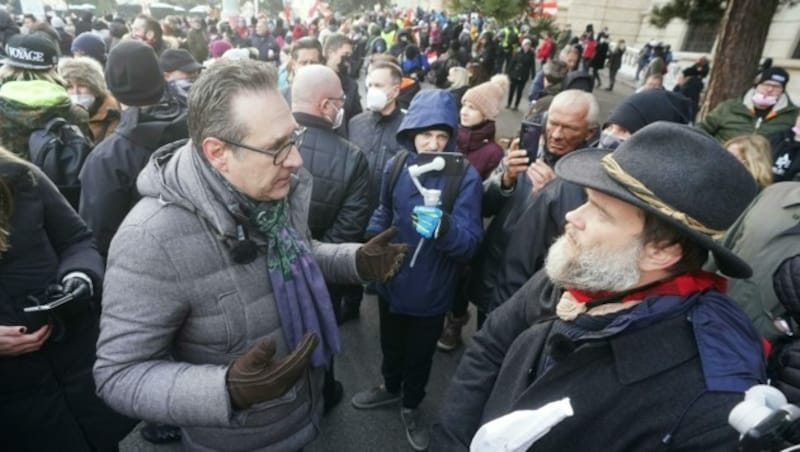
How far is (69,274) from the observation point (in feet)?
6.22

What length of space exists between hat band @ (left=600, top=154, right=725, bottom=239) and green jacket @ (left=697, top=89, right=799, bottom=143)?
4.94 metres

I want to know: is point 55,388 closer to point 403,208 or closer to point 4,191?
point 4,191

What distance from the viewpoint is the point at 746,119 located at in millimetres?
5055

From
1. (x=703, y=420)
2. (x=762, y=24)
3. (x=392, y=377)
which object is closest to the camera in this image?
(x=703, y=420)

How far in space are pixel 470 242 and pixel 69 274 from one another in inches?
77.1

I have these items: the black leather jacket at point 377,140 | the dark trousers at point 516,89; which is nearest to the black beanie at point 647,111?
the black leather jacket at point 377,140

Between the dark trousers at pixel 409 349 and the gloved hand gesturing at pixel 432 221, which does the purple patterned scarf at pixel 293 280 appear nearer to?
the gloved hand gesturing at pixel 432 221

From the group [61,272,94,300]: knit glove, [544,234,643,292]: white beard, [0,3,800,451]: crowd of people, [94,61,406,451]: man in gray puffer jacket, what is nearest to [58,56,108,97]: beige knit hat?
[0,3,800,451]: crowd of people

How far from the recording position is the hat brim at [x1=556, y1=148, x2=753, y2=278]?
117 centimetres

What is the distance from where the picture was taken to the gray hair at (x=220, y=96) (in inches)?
55.7

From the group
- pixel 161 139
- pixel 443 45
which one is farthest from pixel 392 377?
pixel 443 45

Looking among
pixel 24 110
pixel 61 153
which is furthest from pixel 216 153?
pixel 24 110

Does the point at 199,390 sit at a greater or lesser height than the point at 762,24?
lesser

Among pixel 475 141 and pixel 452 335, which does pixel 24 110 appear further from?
pixel 452 335
